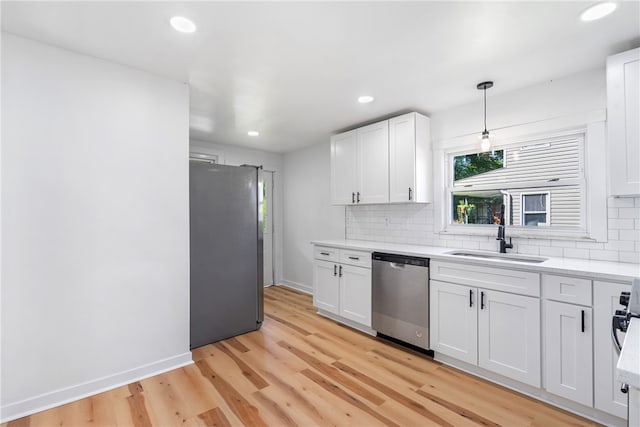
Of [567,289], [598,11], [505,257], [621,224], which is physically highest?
[598,11]

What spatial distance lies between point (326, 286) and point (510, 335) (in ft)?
6.55

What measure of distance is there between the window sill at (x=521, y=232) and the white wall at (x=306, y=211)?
174cm

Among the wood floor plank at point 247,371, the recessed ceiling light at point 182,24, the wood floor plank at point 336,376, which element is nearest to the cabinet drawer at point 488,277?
the wood floor plank at point 336,376

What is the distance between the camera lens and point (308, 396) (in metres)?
2.16

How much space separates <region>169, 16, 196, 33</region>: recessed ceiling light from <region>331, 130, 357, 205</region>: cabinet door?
2262mm

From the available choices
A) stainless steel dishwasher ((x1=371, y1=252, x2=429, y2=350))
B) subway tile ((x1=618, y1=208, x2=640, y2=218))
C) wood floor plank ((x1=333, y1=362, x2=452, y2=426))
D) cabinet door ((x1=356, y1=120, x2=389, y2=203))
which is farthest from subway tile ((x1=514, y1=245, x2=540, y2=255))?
wood floor plank ((x1=333, y1=362, x2=452, y2=426))

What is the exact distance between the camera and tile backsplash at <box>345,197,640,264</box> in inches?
85.5

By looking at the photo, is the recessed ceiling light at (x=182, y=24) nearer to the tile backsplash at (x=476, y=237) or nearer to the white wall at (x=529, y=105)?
the white wall at (x=529, y=105)

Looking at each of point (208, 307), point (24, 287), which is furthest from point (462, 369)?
point (24, 287)

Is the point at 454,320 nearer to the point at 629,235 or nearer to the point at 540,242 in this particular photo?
the point at 540,242

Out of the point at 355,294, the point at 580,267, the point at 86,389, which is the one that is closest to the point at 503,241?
the point at 580,267

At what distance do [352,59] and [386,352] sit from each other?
8.35 feet

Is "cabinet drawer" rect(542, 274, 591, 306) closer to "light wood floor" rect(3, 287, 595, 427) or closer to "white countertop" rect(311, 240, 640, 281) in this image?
"white countertop" rect(311, 240, 640, 281)

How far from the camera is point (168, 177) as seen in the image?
2.51 m
